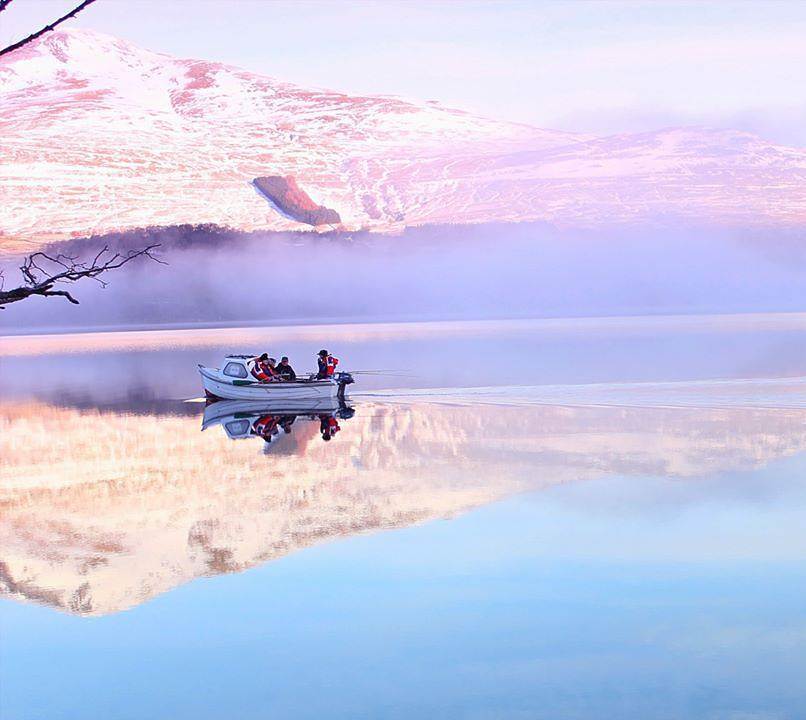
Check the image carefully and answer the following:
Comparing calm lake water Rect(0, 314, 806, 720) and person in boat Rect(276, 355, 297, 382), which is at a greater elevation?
person in boat Rect(276, 355, 297, 382)

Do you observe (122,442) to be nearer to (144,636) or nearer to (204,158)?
(144,636)

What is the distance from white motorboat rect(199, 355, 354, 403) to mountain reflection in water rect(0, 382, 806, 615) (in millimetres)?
887

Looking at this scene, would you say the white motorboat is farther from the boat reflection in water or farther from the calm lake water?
the calm lake water

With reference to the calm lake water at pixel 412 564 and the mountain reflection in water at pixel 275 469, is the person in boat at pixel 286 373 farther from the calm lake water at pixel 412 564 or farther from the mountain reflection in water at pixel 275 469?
the calm lake water at pixel 412 564

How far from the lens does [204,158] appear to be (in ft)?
545

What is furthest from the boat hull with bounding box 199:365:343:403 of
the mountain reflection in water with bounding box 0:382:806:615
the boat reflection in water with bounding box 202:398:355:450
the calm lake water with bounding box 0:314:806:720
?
the calm lake water with bounding box 0:314:806:720

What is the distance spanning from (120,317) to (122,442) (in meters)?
125

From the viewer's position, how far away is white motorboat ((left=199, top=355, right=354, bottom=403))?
3394 cm

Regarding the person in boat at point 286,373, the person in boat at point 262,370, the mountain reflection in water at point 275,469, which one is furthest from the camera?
the person in boat at point 262,370

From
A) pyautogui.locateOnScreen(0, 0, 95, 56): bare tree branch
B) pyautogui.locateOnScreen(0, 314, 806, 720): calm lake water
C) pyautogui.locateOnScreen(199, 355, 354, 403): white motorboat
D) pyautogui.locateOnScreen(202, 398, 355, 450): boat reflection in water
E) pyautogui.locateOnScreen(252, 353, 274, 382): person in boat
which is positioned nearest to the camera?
pyautogui.locateOnScreen(0, 0, 95, 56): bare tree branch

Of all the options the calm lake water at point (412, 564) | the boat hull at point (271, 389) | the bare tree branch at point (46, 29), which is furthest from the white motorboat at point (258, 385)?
the bare tree branch at point (46, 29)

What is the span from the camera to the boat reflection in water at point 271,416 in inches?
1103

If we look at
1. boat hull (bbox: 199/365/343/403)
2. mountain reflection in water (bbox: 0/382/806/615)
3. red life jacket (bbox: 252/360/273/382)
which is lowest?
mountain reflection in water (bbox: 0/382/806/615)

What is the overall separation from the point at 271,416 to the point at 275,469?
10.5 metres
